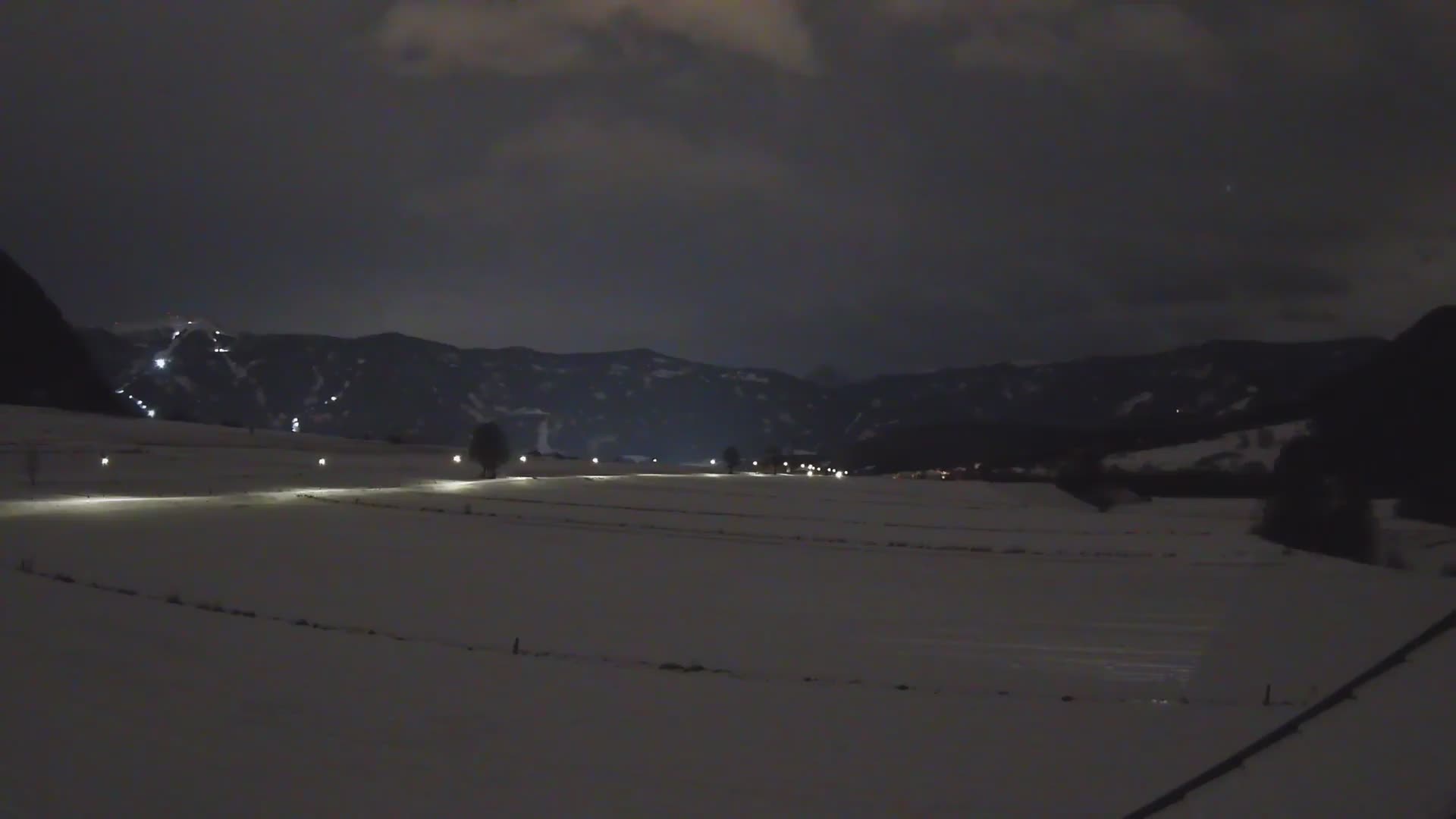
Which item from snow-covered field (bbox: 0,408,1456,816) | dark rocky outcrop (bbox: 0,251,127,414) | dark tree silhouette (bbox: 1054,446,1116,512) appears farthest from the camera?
dark rocky outcrop (bbox: 0,251,127,414)

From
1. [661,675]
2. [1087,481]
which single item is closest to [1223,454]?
[1087,481]

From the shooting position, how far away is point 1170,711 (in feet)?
46.8

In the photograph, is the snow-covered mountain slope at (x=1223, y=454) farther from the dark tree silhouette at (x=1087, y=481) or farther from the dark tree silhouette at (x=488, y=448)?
the dark tree silhouette at (x=488, y=448)

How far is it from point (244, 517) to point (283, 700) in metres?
25.7

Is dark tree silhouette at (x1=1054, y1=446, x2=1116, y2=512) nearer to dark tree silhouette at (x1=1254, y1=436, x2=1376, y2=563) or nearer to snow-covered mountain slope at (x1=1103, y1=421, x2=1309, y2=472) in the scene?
snow-covered mountain slope at (x1=1103, y1=421, x2=1309, y2=472)

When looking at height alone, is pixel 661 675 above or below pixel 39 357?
below

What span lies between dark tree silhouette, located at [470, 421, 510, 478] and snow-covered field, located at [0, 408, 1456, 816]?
43.1m

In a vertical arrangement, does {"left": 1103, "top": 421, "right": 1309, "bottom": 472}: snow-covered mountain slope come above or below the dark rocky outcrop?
below

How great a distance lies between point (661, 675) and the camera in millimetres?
15133

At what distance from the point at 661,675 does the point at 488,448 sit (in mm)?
68493

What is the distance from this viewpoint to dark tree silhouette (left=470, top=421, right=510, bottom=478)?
81250 millimetres

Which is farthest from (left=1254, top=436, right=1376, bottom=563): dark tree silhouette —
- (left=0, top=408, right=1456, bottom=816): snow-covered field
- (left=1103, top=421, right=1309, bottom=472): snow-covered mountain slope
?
(left=1103, top=421, right=1309, bottom=472): snow-covered mountain slope

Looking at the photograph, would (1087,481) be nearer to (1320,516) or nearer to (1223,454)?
(1223,454)

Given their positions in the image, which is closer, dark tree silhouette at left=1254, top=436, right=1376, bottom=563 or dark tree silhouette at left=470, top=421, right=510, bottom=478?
dark tree silhouette at left=1254, top=436, right=1376, bottom=563
